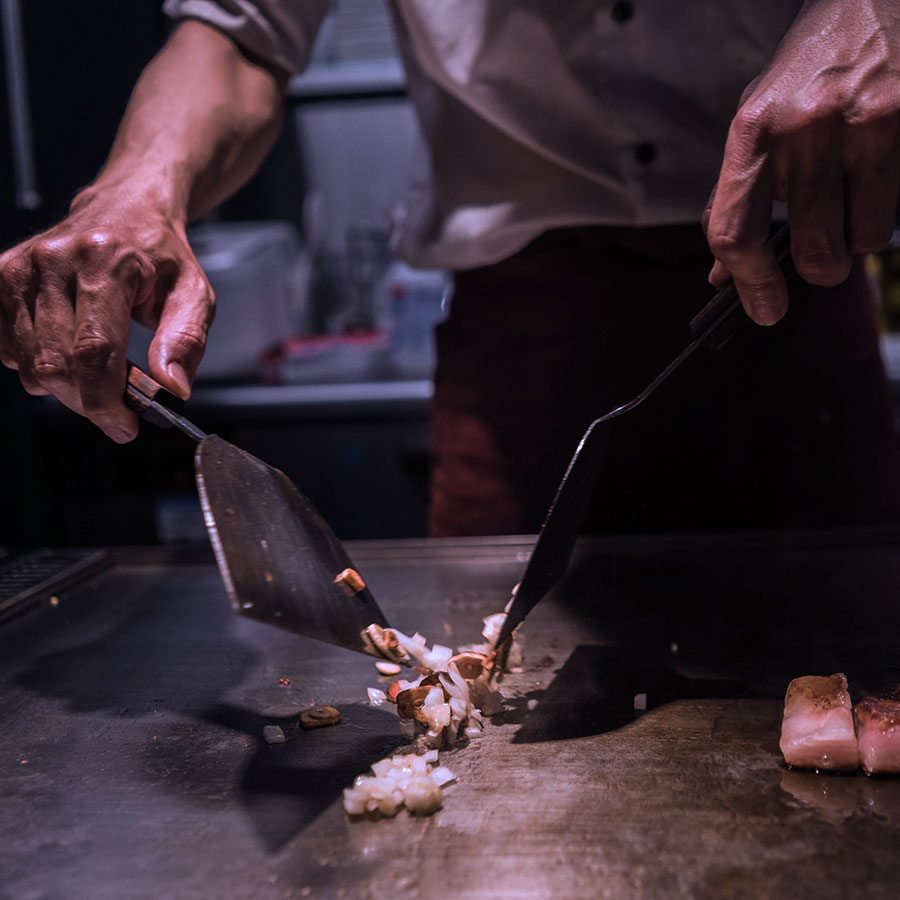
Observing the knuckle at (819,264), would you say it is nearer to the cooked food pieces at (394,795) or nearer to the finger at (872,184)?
the finger at (872,184)

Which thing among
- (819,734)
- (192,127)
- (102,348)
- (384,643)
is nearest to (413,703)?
(384,643)

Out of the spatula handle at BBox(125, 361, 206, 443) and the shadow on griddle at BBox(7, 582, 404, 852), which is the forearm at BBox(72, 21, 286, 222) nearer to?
the spatula handle at BBox(125, 361, 206, 443)

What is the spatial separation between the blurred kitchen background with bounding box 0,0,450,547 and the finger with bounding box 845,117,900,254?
3.79 feet

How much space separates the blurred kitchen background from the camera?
1.96m

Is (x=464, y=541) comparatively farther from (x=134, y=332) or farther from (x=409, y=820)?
(x=134, y=332)

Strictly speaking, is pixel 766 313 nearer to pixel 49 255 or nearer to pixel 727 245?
pixel 727 245

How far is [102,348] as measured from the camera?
815mm

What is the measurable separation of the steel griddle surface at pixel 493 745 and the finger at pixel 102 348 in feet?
0.77

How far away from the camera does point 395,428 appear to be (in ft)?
6.37

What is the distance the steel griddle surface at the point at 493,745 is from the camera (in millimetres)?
557

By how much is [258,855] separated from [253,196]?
91.9 inches

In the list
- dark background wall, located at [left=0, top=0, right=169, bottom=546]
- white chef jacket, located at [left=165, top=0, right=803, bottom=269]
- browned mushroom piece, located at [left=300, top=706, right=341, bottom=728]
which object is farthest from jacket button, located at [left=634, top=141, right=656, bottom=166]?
dark background wall, located at [left=0, top=0, right=169, bottom=546]

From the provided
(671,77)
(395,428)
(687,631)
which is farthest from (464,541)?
(395,428)

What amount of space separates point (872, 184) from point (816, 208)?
0.14 feet
